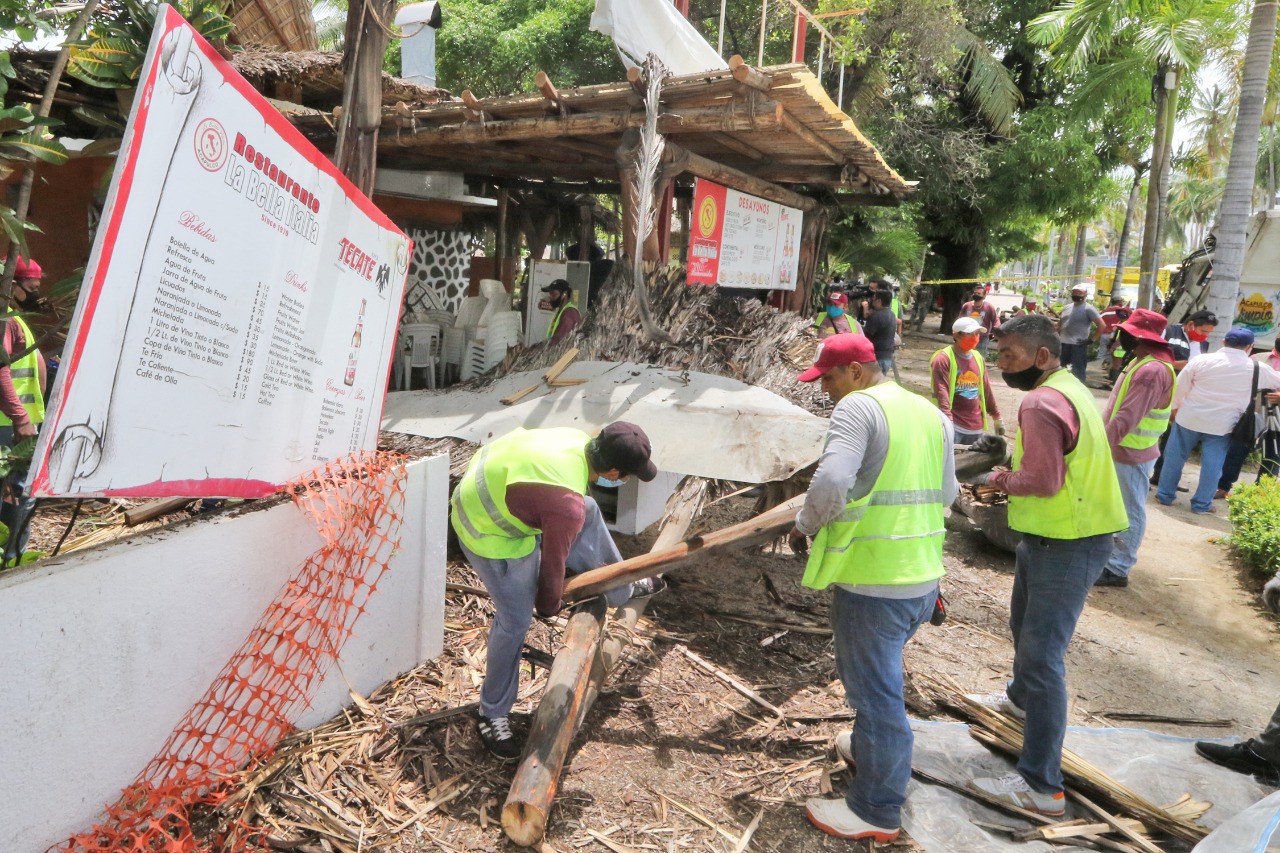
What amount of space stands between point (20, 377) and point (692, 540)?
12.2 ft

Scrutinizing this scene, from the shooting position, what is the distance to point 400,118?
750cm

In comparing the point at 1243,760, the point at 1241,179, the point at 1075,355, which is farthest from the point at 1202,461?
the point at 1243,760

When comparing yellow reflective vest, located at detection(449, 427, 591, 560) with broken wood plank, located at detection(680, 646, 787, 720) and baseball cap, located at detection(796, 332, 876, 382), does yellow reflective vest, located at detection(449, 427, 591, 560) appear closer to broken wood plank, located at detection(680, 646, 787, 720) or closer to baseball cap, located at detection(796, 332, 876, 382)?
baseball cap, located at detection(796, 332, 876, 382)

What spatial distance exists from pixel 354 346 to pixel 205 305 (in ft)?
3.63

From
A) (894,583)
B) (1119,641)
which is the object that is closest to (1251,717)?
(1119,641)

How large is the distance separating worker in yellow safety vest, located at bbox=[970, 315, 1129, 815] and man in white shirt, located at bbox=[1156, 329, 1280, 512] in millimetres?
5638

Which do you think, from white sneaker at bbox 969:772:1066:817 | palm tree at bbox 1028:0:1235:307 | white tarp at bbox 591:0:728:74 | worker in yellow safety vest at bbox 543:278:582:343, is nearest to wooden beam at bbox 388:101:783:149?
white tarp at bbox 591:0:728:74

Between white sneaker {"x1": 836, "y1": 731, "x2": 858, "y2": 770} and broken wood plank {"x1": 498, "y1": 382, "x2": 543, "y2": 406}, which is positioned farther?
broken wood plank {"x1": 498, "y1": 382, "x2": 543, "y2": 406}

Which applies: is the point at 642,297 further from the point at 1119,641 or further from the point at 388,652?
the point at 1119,641

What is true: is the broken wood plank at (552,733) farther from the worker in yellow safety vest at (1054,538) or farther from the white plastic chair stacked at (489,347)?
the white plastic chair stacked at (489,347)

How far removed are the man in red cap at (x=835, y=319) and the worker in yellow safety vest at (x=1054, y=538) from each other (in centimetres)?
502

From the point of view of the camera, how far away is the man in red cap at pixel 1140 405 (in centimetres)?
527

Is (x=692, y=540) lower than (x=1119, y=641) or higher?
higher

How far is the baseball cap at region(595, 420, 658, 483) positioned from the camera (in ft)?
10.0
